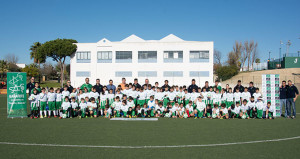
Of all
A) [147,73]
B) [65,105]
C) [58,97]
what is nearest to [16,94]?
[58,97]

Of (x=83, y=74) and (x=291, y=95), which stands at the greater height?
(x=83, y=74)

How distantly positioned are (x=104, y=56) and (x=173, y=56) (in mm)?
11569

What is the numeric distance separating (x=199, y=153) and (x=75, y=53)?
37675mm

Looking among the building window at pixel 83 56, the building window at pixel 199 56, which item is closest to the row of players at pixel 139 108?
the building window at pixel 199 56

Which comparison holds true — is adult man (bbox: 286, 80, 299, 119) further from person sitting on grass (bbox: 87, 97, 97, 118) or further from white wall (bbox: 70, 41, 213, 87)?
white wall (bbox: 70, 41, 213, 87)

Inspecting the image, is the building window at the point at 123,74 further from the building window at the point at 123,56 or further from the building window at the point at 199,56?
the building window at the point at 199,56

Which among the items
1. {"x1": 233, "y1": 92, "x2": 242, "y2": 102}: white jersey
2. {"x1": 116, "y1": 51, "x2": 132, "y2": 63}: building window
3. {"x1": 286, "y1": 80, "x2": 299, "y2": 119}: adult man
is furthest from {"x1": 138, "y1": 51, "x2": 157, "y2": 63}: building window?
{"x1": 286, "y1": 80, "x2": 299, "y2": 119}: adult man

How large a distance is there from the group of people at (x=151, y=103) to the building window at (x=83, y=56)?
26921 millimetres

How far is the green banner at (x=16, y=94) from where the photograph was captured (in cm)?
1112

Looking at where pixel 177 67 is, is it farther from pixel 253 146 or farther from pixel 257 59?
pixel 257 59

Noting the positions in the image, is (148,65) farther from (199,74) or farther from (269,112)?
(269,112)

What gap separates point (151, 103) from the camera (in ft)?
40.1

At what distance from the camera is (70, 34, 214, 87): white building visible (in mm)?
35656

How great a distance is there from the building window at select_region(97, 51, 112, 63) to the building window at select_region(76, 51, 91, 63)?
207 centimetres
